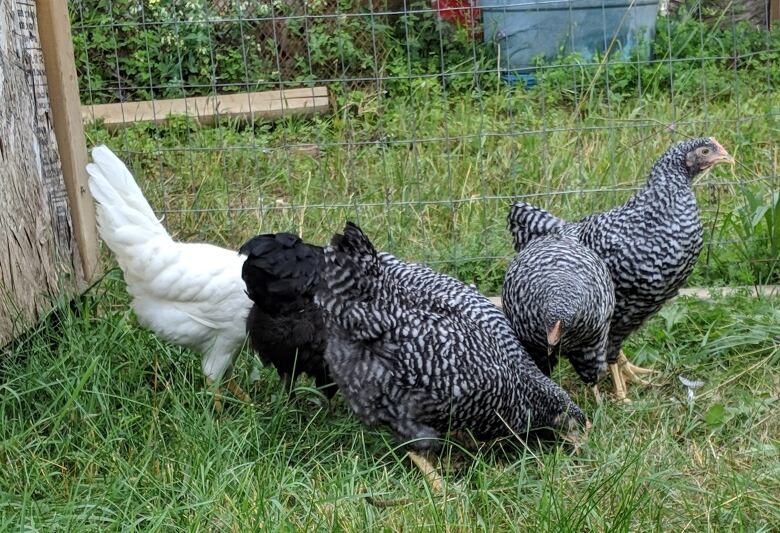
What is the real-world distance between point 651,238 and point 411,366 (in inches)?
45.9

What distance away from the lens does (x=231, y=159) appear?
5.47 metres

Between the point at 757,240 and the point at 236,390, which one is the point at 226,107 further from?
the point at 757,240

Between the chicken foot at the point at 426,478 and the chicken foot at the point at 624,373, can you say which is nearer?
the chicken foot at the point at 426,478

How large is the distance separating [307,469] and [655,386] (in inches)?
61.2

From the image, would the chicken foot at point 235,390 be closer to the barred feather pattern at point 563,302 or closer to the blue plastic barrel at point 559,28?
the barred feather pattern at point 563,302

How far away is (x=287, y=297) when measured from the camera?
3.37m

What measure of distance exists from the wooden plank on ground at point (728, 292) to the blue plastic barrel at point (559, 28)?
2538 millimetres

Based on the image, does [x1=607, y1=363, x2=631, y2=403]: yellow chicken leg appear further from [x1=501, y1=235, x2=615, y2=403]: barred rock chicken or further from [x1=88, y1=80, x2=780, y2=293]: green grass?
[x1=88, y1=80, x2=780, y2=293]: green grass

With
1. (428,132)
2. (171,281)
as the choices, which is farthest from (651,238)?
(428,132)

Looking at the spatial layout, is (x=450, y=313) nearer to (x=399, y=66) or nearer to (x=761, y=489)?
(x=761, y=489)

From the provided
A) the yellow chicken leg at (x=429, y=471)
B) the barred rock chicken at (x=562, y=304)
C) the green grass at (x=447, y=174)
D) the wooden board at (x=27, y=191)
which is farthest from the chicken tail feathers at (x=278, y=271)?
the green grass at (x=447, y=174)

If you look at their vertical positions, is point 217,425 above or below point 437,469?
above

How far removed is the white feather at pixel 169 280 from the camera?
3.71 m

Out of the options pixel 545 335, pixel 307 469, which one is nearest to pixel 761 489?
pixel 545 335
